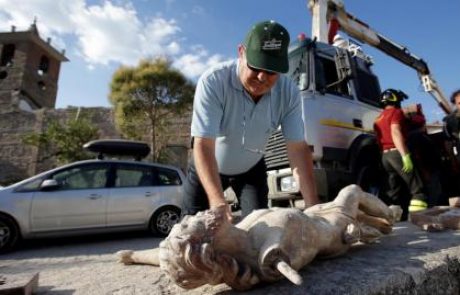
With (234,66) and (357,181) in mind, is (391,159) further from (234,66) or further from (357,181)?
(234,66)

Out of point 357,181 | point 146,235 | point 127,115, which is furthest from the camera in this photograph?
point 127,115

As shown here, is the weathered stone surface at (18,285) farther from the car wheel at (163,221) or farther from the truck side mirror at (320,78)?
the car wheel at (163,221)

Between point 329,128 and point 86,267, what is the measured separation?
360 centimetres

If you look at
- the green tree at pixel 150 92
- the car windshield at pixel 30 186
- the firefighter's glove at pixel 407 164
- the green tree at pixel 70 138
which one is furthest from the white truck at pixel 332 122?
the green tree at pixel 70 138

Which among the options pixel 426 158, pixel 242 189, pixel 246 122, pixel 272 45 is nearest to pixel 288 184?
pixel 426 158

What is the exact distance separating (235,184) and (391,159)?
3002 mm

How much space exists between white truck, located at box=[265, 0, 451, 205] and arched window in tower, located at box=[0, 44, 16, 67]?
1436 inches

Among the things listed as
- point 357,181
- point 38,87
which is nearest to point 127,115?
point 357,181

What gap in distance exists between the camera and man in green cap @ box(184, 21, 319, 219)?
194 centimetres

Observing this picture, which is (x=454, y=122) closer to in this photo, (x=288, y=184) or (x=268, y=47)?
(x=288, y=184)

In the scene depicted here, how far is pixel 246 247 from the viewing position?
1.49 metres

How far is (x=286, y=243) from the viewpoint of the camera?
5.02ft

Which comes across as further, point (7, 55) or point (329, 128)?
point (7, 55)

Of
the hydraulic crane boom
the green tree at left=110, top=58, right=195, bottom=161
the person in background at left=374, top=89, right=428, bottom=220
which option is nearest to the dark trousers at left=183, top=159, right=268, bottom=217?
the person in background at left=374, top=89, right=428, bottom=220
